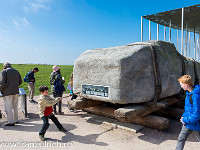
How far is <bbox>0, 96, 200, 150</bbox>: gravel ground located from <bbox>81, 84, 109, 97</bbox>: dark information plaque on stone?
0.98 m

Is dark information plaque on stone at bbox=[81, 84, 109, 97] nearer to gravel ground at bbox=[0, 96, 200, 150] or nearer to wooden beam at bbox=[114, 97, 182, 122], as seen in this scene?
wooden beam at bbox=[114, 97, 182, 122]

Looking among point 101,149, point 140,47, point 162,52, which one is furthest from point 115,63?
point 101,149

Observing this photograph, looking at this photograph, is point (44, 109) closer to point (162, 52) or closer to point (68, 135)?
point (68, 135)

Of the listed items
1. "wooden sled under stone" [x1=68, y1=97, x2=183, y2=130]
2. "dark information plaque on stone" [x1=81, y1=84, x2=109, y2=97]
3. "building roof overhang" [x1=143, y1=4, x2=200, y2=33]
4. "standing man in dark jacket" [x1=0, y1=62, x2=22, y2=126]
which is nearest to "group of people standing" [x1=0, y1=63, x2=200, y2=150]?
"standing man in dark jacket" [x1=0, y1=62, x2=22, y2=126]

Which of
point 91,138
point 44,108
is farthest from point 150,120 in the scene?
point 44,108

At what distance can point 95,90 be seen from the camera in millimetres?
4527

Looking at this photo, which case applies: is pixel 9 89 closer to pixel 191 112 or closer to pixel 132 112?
pixel 132 112

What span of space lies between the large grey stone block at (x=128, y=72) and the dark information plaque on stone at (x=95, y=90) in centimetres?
9

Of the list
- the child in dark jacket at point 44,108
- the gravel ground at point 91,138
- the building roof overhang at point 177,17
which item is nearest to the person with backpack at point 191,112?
the gravel ground at point 91,138

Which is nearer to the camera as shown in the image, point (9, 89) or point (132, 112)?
point (132, 112)

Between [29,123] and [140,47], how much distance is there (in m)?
4.04

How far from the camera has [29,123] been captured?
5039mm

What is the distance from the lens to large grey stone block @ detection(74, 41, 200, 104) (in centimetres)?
401

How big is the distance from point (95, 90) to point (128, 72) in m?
1.11
